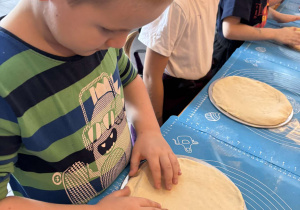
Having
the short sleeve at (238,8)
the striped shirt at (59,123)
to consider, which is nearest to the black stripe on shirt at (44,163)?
the striped shirt at (59,123)

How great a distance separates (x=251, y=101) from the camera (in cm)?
91

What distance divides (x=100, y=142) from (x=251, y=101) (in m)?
0.60

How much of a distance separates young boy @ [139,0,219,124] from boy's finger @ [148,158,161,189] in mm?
477

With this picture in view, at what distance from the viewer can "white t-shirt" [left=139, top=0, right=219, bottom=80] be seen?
2.96ft

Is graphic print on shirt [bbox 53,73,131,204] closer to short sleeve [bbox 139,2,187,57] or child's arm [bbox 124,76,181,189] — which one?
child's arm [bbox 124,76,181,189]

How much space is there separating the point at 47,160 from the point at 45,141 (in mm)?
46

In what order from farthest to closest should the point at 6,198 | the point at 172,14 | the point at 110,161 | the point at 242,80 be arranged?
the point at 242,80, the point at 172,14, the point at 110,161, the point at 6,198

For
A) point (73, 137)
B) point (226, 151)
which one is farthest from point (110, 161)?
point (226, 151)

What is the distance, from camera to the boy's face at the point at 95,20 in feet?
1.05

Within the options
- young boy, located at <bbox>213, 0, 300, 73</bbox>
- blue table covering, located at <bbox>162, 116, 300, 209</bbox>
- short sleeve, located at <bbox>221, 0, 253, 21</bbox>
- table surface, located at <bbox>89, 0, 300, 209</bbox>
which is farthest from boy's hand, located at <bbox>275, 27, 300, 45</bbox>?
blue table covering, located at <bbox>162, 116, 300, 209</bbox>

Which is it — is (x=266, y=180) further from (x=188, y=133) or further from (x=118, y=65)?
(x=118, y=65)

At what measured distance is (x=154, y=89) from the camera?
3.51 ft

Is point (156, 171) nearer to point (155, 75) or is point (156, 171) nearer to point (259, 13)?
point (155, 75)

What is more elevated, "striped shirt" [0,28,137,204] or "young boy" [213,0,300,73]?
"striped shirt" [0,28,137,204]
